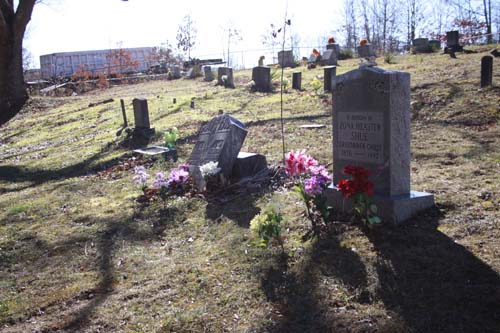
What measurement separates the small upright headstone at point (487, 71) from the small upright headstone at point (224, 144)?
631cm

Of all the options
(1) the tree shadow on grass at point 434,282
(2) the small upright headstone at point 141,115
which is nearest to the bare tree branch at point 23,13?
(2) the small upright headstone at point 141,115

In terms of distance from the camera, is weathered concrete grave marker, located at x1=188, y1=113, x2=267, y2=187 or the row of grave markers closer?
the row of grave markers

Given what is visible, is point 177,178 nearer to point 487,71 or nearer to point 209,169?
point 209,169

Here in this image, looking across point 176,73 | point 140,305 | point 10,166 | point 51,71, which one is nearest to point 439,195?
point 140,305

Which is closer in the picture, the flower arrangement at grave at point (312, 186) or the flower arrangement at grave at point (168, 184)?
the flower arrangement at grave at point (312, 186)

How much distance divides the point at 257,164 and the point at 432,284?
390 centimetres

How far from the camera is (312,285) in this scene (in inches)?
Answer: 146

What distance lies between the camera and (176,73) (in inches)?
1127

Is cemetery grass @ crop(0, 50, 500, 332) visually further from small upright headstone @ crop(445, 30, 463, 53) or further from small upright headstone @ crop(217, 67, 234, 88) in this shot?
small upright headstone @ crop(445, 30, 463, 53)

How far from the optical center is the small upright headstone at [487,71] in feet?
32.8

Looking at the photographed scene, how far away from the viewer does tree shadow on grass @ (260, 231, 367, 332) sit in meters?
3.26

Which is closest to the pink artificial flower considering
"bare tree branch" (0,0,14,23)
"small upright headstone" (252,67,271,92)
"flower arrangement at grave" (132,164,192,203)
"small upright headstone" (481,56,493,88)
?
"flower arrangement at grave" (132,164,192,203)

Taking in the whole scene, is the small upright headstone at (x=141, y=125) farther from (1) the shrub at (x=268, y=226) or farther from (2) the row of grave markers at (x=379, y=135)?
(1) the shrub at (x=268, y=226)

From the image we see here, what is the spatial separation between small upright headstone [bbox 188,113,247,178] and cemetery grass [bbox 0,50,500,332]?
1.73ft
